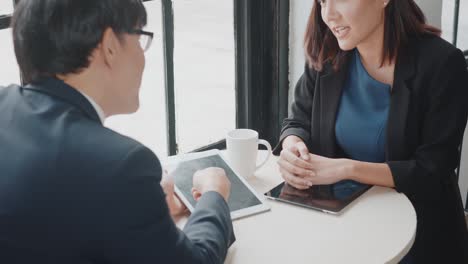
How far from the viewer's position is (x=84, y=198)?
78 centimetres

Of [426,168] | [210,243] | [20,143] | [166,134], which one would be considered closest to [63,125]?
[20,143]

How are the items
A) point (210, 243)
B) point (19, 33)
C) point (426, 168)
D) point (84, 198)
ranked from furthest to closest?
1. point (426, 168)
2. point (210, 243)
3. point (19, 33)
4. point (84, 198)

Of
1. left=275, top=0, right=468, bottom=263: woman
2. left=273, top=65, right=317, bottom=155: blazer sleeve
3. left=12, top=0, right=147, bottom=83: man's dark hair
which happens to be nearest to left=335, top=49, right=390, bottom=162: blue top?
left=275, top=0, right=468, bottom=263: woman

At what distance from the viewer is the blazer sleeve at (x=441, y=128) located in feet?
4.88

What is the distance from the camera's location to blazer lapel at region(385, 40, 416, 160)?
1556 millimetres

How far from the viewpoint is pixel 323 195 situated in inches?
54.6

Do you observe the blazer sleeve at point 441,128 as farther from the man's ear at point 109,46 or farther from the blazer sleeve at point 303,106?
the man's ear at point 109,46

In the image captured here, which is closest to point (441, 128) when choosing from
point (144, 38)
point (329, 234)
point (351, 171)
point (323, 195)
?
point (351, 171)

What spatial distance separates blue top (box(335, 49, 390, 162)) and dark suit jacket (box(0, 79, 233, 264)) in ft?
3.05

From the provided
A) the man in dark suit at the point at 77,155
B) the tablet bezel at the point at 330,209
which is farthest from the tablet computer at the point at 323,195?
the man in dark suit at the point at 77,155

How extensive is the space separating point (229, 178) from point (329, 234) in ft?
1.07

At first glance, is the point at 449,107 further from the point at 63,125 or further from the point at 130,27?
the point at 63,125

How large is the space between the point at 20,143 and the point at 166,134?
1.20 metres

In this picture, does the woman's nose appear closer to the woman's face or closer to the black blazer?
the woman's face
